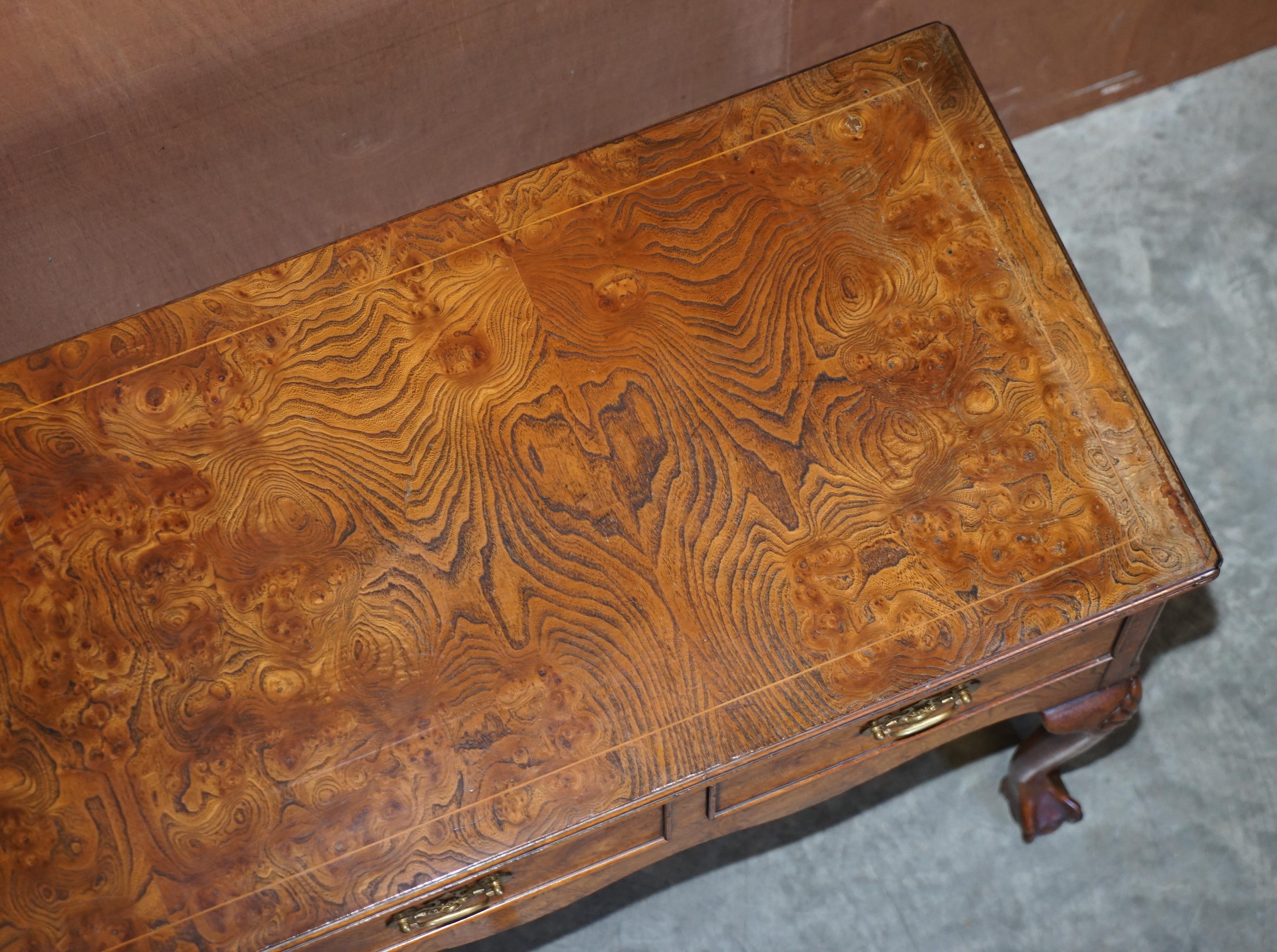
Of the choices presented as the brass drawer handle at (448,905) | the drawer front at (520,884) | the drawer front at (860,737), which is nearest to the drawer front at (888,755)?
the drawer front at (860,737)

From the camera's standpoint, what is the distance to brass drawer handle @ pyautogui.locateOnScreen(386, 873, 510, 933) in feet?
4.83

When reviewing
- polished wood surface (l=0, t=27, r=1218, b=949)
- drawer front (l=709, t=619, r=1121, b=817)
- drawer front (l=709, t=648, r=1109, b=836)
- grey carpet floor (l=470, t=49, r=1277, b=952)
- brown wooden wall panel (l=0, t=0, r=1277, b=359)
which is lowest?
grey carpet floor (l=470, t=49, r=1277, b=952)

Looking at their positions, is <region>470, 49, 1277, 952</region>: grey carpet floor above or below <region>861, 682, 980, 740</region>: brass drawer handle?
below

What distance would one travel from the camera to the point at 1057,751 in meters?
1.95

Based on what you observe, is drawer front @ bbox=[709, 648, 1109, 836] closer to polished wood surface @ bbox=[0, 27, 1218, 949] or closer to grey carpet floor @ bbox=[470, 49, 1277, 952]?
polished wood surface @ bbox=[0, 27, 1218, 949]

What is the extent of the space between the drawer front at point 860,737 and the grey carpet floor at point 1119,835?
1.83 ft

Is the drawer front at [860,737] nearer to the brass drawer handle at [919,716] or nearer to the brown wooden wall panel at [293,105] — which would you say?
the brass drawer handle at [919,716]

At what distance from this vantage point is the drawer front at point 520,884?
1.42 metres

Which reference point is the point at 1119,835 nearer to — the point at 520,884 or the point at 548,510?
the point at 520,884

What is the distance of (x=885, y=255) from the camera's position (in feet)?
5.26

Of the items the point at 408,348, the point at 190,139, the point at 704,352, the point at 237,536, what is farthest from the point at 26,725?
the point at 704,352

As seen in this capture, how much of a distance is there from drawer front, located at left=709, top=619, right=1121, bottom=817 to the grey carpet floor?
56cm

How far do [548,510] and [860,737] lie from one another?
1.48 ft

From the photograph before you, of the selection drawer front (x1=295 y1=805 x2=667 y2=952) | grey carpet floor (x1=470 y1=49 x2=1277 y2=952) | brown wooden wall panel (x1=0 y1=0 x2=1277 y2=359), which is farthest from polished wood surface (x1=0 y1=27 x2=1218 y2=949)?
grey carpet floor (x1=470 y1=49 x2=1277 y2=952)
